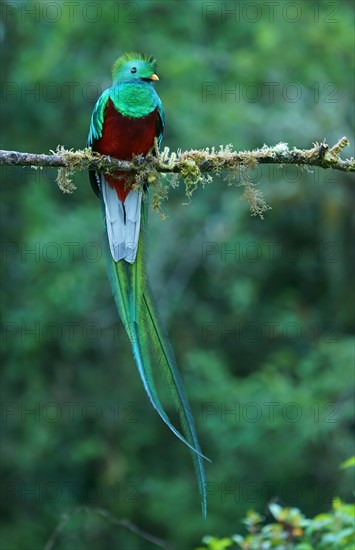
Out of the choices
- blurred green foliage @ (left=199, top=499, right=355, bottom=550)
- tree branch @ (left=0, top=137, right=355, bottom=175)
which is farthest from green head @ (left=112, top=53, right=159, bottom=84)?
blurred green foliage @ (left=199, top=499, right=355, bottom=550)

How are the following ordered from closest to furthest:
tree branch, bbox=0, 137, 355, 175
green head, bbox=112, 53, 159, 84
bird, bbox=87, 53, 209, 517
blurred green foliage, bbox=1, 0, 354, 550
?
tree branch, bbox=0, 137, 355, 175 < bird, bbox=87, 53, 209, 517 < green head, bbox=112, 53, 159, 84 < blurred green foliage, bbox=1, 0, 354, 550

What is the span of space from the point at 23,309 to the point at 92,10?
2.48 meters

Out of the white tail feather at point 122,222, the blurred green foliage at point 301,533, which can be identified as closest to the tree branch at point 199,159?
the white tail feather at point 122,222

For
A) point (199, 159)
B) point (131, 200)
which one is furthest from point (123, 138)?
point (199, 159)

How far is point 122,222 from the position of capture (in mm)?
3232

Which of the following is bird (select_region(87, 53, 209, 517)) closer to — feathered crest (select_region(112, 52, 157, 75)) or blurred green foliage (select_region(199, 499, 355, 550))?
feathered crest (select_region(112, 52, 157, 75))

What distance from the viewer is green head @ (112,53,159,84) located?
11.2 feet

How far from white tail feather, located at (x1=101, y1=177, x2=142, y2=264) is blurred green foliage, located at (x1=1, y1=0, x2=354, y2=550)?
9.73 ft

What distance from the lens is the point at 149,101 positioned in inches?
132

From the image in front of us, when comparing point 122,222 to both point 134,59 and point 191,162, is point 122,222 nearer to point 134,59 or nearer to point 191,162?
point 191,162

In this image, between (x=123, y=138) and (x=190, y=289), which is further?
(x=190, y=289)

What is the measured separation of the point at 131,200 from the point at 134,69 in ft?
1.78

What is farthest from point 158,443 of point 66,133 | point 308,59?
point 308,59

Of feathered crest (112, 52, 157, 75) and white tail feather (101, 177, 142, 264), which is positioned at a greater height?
feathered crest (112, 52, 157, 75)
